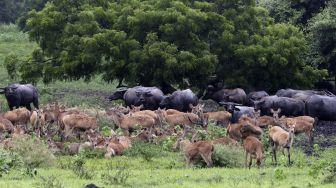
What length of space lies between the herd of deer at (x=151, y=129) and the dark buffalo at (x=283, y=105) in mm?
4015

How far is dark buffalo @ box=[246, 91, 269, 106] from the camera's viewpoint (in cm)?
3151

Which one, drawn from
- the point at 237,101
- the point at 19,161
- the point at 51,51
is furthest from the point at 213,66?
the point at 19,161

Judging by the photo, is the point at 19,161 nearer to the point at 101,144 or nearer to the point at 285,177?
the point at 101,144

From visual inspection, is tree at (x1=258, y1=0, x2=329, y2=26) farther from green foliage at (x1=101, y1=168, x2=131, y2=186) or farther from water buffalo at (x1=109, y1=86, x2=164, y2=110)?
green foliage at (x1=101, y1=168, x2=131, y2=186)

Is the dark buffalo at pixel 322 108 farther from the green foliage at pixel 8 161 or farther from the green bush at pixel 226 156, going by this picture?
the green foliage at pixel 8 161

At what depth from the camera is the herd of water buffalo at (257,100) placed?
2912 cm

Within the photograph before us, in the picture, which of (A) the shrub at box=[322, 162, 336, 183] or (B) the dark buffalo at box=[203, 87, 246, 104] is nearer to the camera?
(A) the shrub at box=[322, 162, 336, 183]

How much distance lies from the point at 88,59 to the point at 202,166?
1596cm

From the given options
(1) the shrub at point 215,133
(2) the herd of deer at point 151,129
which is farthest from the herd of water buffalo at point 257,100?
(1) the shrub at point 215,133

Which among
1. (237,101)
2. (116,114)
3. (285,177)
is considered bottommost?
(237,101)

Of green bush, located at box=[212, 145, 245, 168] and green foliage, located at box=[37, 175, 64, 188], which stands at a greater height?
green foliage, located at box=[37, 175, 64, 188]

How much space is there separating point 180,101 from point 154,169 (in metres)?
13.4

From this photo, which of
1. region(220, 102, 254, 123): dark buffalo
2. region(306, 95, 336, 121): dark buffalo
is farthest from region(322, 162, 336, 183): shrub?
region(306, 95, 336, 121): dark buffalo

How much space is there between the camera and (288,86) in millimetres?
34531
